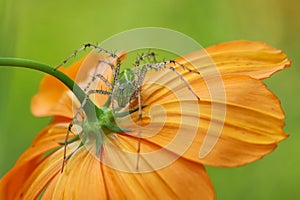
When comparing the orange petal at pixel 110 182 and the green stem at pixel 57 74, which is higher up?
the green stem at pixel 57 74

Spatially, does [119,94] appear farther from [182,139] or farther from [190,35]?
[190,35]

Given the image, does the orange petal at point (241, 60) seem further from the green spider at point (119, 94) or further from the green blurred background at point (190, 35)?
the green blurred background at point (190, 35)

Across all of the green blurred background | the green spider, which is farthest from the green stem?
the green blurred background

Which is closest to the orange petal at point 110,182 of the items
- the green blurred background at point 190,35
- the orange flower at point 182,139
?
the orange flower at point 182,139

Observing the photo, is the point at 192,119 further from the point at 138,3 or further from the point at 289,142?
the point at 138,3

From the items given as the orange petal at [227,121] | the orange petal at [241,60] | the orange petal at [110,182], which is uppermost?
the orange petal at [241,60]

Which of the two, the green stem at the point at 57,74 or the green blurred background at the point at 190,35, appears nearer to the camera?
the green stem at the point at 57,74

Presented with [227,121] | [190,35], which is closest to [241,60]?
[227,121]

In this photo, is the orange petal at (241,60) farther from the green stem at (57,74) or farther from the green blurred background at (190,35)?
the green blurred background at (190,35)

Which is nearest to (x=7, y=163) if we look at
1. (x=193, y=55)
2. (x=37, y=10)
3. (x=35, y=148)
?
(x=35, y=148)
